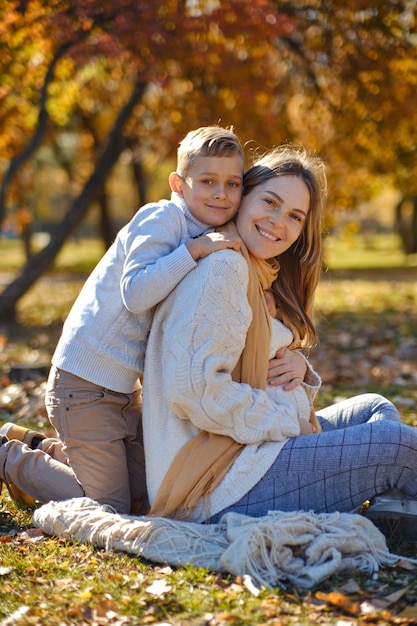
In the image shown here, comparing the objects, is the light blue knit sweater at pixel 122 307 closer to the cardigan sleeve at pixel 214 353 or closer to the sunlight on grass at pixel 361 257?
the cardigan sleeve at pixel 214 353

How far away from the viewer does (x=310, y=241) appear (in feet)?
13.3

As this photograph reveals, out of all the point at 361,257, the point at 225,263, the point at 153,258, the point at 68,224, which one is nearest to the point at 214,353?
the point at 225,263

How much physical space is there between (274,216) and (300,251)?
0.34m

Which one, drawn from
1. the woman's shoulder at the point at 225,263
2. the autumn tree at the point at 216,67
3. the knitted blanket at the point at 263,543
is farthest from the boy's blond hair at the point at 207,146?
the autumn tree at the point at 216,67

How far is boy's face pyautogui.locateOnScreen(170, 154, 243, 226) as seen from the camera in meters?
3.85

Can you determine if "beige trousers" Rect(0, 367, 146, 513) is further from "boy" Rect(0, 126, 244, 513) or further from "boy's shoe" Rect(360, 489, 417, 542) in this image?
"boy's shoe" Rect(360, 489, 417, 542)

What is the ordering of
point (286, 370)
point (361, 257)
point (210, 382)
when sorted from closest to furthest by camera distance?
point (210, 382), point (286, 370), point (361, 257)

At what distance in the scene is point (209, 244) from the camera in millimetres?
3648

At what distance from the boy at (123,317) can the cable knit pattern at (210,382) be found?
11 centimetres

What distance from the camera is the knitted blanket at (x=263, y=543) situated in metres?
3.32

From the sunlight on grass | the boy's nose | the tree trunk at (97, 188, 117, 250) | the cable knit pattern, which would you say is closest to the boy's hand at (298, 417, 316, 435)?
the cable knit pattern

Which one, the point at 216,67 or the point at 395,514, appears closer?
the point at 395,514

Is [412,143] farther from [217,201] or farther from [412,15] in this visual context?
[217,201]

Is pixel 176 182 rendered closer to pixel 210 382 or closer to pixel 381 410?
pixel 210 382
